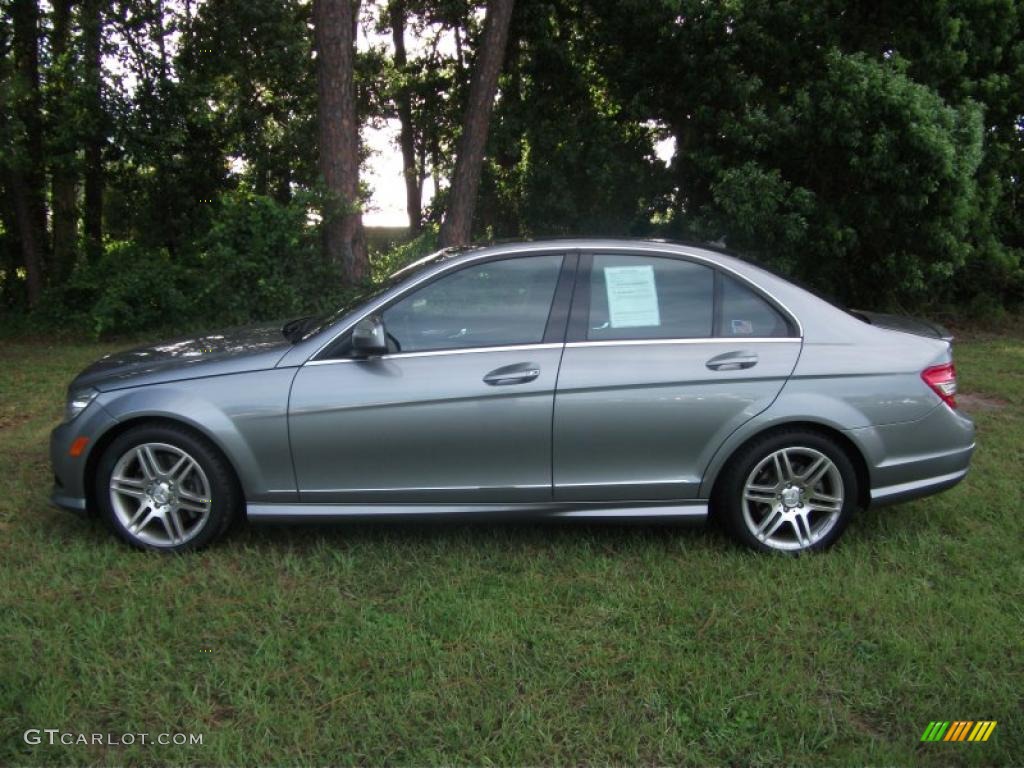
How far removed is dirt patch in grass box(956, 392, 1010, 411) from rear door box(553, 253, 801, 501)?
4104 mm

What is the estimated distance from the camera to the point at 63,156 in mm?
12586

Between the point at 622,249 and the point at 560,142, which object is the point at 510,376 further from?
the point at 560,142

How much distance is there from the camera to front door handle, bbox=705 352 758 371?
4211mm

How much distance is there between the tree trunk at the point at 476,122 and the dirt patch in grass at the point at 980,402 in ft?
22.7

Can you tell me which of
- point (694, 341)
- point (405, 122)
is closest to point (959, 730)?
point (694, 341)

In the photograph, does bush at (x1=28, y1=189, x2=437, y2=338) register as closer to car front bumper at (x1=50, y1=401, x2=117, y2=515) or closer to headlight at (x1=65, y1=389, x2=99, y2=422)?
headlight at (x1=65, y1=389, x2=99, y2=422)

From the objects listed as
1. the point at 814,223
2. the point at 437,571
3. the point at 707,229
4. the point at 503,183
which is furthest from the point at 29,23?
the point at 437,571

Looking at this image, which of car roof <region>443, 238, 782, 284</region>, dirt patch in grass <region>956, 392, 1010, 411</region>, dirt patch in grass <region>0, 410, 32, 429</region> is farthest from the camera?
dirt patch in grass <region>956, 392, 1010, 411</region>

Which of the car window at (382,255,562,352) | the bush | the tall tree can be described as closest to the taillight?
the car window at (382,255,562,352)

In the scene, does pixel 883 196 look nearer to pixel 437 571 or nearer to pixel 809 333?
pixel 809 333

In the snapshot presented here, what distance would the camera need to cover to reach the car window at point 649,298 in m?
4.29

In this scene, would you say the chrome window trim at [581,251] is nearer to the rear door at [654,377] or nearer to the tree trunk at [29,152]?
the rear door at [654,377]

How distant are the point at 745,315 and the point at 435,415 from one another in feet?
5.36

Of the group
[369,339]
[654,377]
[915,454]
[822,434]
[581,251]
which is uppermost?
[581,251]
